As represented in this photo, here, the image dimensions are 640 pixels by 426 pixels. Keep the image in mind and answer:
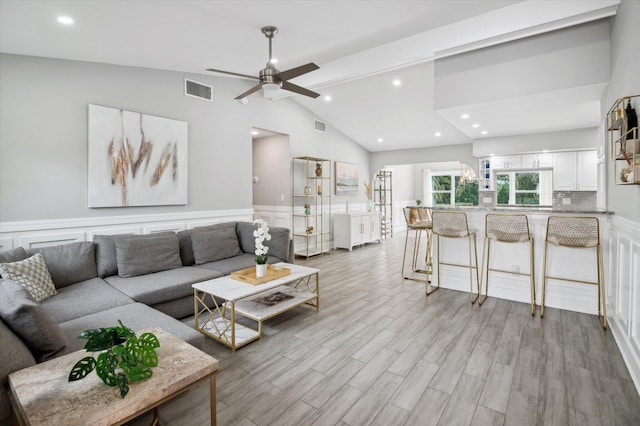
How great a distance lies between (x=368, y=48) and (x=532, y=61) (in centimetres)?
188

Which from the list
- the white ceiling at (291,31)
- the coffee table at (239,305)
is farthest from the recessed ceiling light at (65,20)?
the coffee table at (239,305)

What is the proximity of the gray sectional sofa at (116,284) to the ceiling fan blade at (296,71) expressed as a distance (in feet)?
6.78

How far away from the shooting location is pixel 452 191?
1118 centimetres

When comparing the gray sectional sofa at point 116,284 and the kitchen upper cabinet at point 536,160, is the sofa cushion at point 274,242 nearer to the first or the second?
the gray sectional sofa at point 116,284

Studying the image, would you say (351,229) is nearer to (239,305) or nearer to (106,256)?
(239,305)

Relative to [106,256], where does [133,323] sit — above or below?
below

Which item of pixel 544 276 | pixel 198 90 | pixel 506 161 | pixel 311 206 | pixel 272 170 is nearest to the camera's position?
pixel 544 276

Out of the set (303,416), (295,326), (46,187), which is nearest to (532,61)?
(295,326)

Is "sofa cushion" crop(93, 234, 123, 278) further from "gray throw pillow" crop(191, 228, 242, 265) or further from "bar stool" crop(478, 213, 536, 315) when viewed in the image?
"bar stool" crop(478, 213, 536, 315)

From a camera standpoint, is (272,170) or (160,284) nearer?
(160,284)

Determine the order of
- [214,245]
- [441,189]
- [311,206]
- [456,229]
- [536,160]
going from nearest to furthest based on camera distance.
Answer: [456,229] → [214,245] → [536,160] → [311,206] → [441,189]

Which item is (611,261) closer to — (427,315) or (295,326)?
(427,315)

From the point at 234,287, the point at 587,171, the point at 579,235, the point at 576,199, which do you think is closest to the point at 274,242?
the point at 234,287

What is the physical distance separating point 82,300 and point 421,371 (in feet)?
9.10
